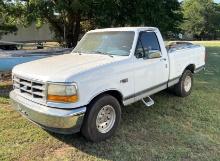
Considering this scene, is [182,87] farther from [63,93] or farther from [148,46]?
[63,93]

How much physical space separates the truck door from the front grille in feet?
6.04

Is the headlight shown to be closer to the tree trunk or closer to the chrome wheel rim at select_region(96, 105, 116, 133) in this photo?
the chrome wheel rim at select_region(96, 105, 116, 133)

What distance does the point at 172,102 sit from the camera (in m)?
7.73

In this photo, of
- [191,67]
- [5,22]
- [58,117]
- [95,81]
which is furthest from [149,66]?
[5,22]

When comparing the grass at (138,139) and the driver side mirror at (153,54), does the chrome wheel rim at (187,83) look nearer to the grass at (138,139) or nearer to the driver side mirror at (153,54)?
the grass at (138,139)

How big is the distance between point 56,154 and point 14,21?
47.0 ft

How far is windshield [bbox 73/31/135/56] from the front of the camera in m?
6.09

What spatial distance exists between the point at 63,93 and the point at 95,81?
0.58m

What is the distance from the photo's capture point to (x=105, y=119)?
5387 millimetres

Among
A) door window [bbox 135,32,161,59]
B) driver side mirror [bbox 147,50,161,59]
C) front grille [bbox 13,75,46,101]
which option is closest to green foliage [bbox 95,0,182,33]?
door window [bbox 135,32,161,59]

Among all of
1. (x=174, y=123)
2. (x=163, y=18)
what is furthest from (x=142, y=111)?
(x=163, y=18)

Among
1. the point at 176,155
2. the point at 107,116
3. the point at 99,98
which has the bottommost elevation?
the point at 176,155

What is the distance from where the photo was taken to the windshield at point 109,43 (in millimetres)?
6086

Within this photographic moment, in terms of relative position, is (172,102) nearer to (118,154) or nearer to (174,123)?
(174,123)
